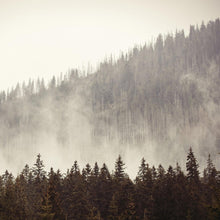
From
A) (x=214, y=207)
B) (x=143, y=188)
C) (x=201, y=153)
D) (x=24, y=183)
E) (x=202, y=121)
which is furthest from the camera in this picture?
(x=202, y=121)

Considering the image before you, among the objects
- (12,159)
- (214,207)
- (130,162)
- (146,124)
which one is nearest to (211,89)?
(146,124)

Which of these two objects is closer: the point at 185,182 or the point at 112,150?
the point at 185,182

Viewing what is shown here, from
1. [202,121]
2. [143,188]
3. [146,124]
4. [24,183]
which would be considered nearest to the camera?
[143,188]

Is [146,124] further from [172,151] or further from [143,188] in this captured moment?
[143,188]

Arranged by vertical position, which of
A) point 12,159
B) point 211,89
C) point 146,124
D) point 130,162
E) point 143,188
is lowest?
point 143,188

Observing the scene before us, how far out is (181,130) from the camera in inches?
7077

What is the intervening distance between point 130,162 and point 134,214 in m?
125

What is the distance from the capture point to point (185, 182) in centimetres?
4884

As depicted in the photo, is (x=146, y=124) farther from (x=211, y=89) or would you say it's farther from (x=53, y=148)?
(x=53, y=148)

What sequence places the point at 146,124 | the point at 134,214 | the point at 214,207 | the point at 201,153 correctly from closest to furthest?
the point at 214,207, the point at 134,214, the point at 201,153, the point at 146,124

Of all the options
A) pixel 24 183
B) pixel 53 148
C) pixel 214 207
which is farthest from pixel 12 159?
pixel 214 207

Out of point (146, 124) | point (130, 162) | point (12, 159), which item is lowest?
point (130, 162)

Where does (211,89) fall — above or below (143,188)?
above

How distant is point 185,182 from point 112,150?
13683 centimetres
